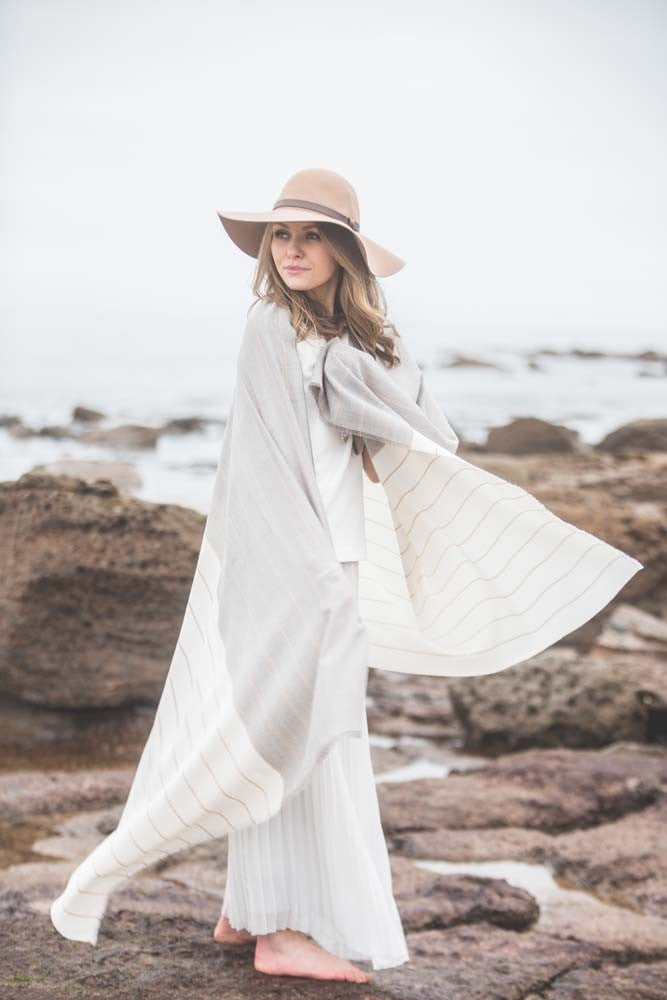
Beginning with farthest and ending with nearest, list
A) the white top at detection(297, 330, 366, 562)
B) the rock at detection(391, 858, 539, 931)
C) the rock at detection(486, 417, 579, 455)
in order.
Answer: the rock at detection(486, 417, 579, 455), the rock at detection(391, 858, 539, 931), the white top at detection(297, 330, 366, 562)

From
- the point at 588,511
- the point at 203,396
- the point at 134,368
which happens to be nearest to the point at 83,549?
the point at 588,511

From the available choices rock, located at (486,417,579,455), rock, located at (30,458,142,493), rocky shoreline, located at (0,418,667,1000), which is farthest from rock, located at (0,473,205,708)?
rock, located at (486,417,579,455)

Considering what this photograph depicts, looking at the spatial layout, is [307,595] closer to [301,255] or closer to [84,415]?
[301,255]

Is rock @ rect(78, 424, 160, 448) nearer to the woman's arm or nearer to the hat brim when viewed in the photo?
the hat brim

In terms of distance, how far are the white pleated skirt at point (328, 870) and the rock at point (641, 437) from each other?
13.5 metres

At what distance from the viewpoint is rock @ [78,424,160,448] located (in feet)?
61.8

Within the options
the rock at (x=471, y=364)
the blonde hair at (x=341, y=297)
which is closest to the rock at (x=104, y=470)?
the blonde hair at (x=341, y=297)

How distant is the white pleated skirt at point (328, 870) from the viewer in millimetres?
2777

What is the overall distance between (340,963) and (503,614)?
1017mm

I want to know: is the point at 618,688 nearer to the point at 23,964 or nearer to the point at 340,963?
the point at 340,963

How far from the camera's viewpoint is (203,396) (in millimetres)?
27781

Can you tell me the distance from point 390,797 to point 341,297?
2410mm

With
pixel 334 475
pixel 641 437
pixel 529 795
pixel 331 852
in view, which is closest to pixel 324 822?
pixel 331 852

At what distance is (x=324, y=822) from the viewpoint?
279cm
